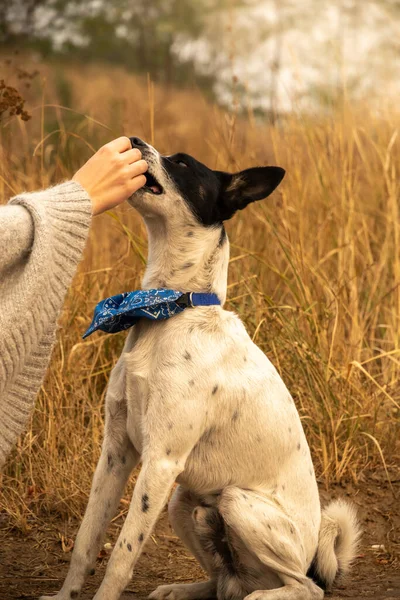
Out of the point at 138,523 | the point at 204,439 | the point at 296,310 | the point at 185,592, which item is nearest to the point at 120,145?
the point at 204,439

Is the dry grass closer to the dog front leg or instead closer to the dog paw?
the dog paw

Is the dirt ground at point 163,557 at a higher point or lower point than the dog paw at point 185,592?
lower

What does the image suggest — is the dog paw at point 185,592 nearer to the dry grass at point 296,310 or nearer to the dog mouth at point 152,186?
the dry grass at point 296,310

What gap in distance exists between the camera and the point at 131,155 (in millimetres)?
2867

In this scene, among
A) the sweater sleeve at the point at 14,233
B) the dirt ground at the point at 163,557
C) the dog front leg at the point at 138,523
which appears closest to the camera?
the sweater sleeve at the point at 14,233

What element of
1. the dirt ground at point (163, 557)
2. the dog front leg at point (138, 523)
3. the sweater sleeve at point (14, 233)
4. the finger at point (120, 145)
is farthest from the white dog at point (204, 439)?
the sweater sleeve at point (14, 233)

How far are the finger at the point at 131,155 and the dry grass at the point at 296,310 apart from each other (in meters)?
0.99

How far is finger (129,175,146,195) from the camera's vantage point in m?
2.85

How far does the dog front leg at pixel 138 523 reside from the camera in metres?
2.90

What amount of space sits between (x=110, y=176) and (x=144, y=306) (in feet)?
1.57

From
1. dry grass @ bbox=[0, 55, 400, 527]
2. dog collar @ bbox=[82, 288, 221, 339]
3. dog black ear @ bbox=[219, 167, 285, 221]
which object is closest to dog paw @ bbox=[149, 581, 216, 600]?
dry grass @ bbox=[0, 55, 400, 527]

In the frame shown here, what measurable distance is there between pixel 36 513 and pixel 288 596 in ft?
4.86

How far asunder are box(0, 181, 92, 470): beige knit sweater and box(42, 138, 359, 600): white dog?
0.42 m

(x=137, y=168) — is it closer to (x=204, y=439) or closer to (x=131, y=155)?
(x=131, y=155)
